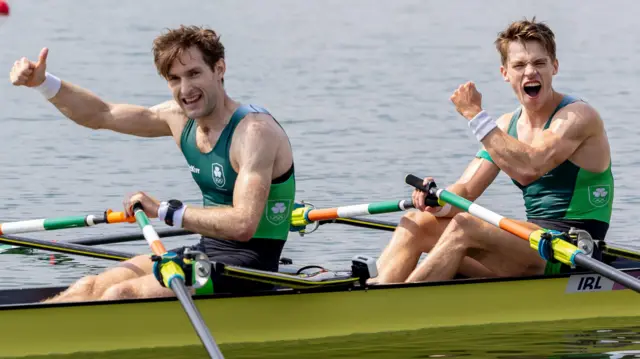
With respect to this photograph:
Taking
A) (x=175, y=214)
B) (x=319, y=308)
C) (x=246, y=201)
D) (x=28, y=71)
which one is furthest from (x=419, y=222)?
(x=28, y=71)

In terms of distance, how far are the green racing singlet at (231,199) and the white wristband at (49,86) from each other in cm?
105

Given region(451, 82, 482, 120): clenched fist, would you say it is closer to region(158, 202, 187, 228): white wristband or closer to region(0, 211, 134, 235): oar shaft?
region(158, 202, 187, 228): white wristband

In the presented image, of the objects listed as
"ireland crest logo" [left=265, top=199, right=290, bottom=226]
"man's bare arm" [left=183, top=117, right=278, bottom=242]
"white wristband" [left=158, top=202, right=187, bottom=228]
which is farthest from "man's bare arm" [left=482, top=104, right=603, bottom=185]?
"white wristband" [left=158, top=202, right=187, bottom=228]

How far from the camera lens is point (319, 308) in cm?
911

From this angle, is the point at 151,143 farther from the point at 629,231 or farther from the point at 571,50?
the point at 571,50

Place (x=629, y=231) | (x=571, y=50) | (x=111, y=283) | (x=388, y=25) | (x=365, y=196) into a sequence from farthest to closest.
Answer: (x=388, y=25) → (x=571, y=50) → (x=365, y=196) → (x=629, y=231) → (x=111, y=283)

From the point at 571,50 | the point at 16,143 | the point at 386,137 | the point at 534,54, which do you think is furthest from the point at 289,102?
the point at 534,54

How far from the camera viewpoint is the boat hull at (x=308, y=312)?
27.8 ft

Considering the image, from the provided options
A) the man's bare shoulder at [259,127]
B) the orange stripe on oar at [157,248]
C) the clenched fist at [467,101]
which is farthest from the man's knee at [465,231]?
the orange stripe on oar at [157,248]

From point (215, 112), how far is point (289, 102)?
42.5ft

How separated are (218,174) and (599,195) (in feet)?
9.10

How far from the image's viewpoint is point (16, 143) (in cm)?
1861

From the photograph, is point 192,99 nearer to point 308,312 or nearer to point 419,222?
point 308,312

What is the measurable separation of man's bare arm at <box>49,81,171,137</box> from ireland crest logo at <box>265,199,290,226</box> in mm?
1062
